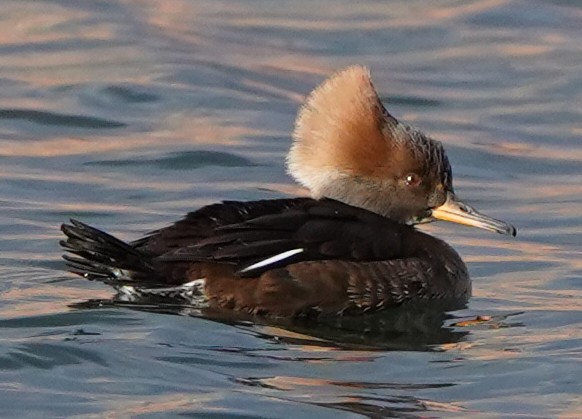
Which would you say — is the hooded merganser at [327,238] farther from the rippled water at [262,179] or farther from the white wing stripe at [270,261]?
the rippled water at [262,179]

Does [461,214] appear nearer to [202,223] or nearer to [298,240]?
[298,240]

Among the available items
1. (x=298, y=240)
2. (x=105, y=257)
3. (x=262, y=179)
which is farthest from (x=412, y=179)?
(x=262, y=179)

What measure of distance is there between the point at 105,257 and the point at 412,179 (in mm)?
1650

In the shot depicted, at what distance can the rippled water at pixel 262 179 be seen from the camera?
6.54 meters

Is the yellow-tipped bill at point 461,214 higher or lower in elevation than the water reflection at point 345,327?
higher

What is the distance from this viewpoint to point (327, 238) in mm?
7641

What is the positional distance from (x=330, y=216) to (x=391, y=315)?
0.52 m

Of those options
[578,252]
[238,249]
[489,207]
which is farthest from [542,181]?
[238,249]

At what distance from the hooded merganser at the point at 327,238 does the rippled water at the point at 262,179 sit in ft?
0.53

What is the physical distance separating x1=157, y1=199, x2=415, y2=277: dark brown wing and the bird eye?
0.35 metres

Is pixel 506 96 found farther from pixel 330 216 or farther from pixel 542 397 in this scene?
pixel 542 397

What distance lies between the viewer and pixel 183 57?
14.2 metres

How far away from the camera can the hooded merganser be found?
7.42 metres

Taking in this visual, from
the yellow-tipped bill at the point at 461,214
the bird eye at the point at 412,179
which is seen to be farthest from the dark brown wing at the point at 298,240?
the yellow-tipped bill at the point at 461,214
